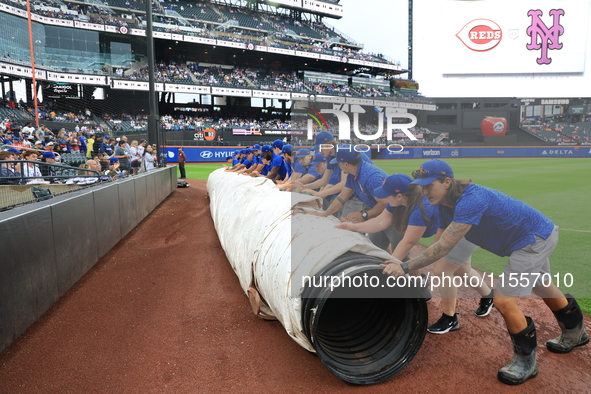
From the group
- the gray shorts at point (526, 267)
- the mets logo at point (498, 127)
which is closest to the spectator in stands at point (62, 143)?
the mets logo at point (498, 127)

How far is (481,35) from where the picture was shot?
14.4 ft

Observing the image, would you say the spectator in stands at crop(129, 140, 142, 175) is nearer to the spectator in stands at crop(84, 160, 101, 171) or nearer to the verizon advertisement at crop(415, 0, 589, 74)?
the spectator in stands at crop(84, 160, 101, 171)

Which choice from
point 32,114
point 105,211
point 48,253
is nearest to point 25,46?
point 32,114

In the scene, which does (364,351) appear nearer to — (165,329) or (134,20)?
(165,329)

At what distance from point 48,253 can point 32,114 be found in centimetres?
2704

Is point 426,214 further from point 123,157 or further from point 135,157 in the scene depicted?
point 135,157

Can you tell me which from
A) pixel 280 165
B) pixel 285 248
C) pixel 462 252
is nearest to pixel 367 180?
pixel 462 252

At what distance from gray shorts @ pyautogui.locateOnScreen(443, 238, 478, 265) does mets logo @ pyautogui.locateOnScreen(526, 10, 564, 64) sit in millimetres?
2558

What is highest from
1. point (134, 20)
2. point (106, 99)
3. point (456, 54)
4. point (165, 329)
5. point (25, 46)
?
point (134, 20)

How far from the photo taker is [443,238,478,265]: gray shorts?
130 inches

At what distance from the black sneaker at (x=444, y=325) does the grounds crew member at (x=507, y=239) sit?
755 millimetres

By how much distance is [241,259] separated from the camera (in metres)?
4.23

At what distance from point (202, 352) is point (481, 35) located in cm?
451

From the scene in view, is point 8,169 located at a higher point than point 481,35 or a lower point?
lower
